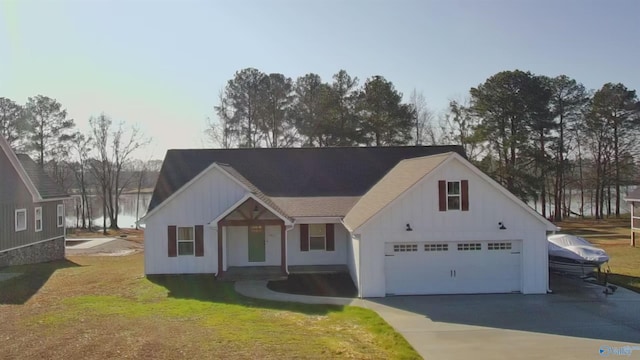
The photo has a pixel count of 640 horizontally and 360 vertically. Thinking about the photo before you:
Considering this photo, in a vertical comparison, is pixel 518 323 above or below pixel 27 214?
below

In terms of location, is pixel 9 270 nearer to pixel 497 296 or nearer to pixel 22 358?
pixel 22 358

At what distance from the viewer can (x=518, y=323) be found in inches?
496

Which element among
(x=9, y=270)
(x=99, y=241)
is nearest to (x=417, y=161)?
(x=9, y=270)

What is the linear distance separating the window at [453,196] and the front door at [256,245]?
854 centimetres

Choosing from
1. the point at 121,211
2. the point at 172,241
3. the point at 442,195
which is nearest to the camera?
the point at 442,195

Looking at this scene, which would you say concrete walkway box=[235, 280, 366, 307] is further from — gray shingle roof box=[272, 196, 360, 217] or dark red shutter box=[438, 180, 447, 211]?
dark red shutter box=[438, 180, 447, 211]

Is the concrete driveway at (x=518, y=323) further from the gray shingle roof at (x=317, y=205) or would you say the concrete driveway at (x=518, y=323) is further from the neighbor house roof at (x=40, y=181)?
the neighbor house roof at (x=40, y=181)

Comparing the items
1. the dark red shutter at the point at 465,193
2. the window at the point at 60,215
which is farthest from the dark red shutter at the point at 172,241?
the window at the point at 60,215

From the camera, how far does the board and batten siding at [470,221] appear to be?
16156mm

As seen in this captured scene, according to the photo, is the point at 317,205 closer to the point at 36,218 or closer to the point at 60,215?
the point at 36,218

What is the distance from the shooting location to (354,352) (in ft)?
33.0

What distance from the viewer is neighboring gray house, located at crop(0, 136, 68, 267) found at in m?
23.4

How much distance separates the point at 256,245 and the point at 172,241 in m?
3.53

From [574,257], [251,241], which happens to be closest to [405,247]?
[574,257]
